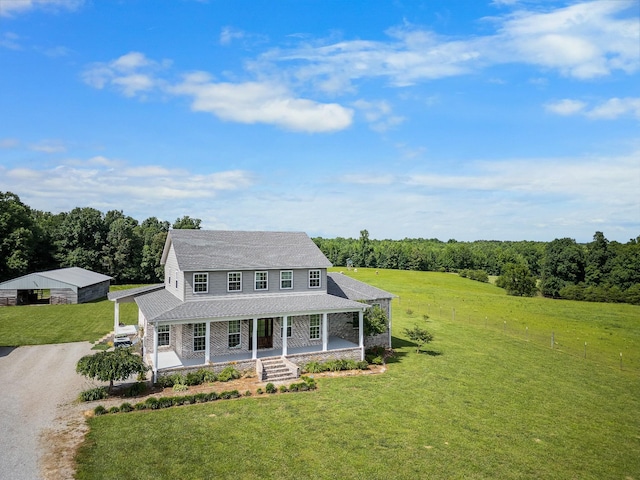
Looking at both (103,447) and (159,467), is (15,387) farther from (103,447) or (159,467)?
(159,467)

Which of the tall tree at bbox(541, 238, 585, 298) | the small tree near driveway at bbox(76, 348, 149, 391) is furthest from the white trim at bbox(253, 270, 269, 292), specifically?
the tall tree at bbox(541, 238, 585, 298)

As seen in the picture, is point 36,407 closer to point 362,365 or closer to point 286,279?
point 286,279

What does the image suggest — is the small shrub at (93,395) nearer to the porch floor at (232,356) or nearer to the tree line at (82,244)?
the porch floor at (232,356)

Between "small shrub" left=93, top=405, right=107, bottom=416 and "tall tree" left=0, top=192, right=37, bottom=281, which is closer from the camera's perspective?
"small shrub" left=93, top=405, right=107, bottom=416

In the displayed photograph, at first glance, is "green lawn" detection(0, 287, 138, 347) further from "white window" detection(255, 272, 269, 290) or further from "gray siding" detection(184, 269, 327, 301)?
"white window" detection(255, 272, 269, 290)

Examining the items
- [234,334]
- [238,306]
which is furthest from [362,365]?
[238,306]
